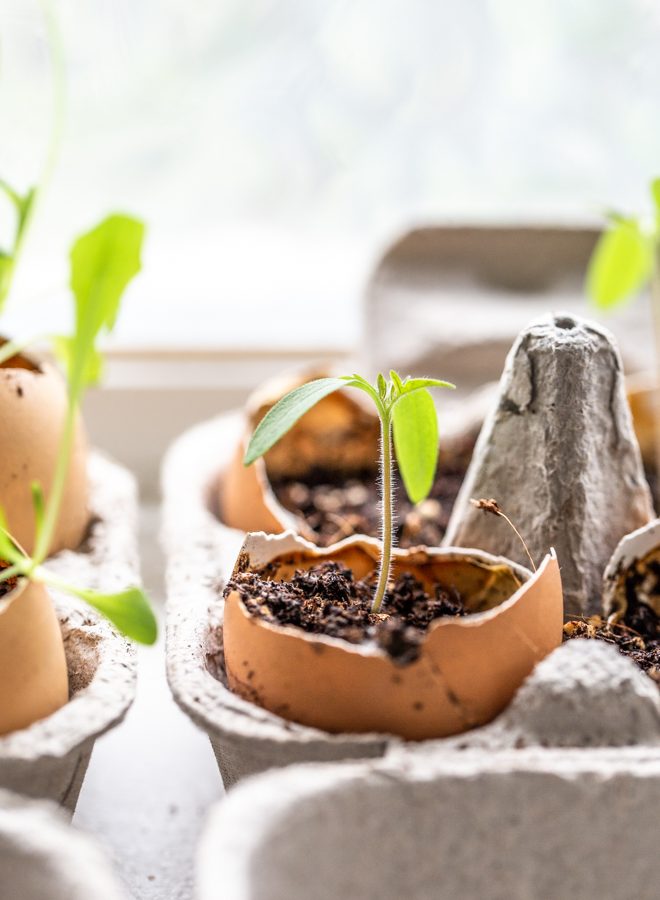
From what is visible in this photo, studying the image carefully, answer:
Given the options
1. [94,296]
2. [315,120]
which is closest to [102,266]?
[94,296]

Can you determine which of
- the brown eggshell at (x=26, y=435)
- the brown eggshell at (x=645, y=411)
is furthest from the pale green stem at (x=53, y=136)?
the brown eggshell at (x=645, y=411)

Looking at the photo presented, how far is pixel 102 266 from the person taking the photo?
474mm

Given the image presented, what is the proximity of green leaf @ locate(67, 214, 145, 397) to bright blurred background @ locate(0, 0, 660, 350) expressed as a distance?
63 centimetres

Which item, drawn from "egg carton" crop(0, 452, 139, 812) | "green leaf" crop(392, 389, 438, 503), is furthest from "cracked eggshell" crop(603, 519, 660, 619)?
"egg carton" crop(0, 452, 139, 812)

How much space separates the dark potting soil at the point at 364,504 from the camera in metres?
0.79

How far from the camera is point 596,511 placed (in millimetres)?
618

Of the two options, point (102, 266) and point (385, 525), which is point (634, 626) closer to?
point (385, 525)

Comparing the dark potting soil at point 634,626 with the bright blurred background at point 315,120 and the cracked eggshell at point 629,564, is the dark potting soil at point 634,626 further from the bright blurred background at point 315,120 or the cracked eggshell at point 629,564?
the bright blurred background at point 315,120

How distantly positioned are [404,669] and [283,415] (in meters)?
0.13

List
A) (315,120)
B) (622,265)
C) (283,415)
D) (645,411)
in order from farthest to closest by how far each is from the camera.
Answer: (315,120)
(645,411)
(622,265)
(283,415)

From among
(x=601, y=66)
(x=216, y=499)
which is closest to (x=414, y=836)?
(x=216, y=499)

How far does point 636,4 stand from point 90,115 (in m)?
0.59

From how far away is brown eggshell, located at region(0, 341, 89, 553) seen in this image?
2.04 feet

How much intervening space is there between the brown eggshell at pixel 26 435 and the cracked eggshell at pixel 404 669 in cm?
18
